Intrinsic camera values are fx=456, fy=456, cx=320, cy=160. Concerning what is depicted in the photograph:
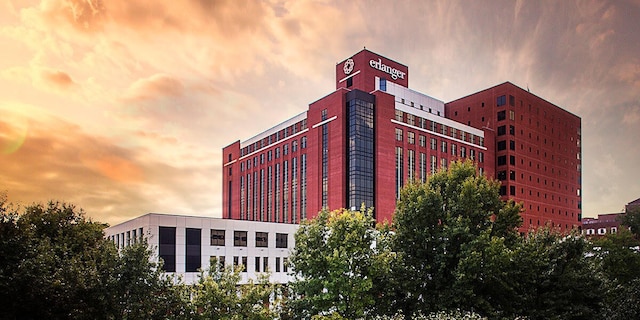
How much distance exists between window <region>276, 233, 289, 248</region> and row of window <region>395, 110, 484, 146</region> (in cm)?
3554

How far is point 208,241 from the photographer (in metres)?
47.3

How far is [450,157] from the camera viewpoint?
89000mm

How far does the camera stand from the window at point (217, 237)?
47.7 m

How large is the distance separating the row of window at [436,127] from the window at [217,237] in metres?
42.6

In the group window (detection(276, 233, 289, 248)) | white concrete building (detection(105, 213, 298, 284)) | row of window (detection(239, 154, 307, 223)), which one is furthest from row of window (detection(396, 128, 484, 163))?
window (detection(276, 233, 289, 248))

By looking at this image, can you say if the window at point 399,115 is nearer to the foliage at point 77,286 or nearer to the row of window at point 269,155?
the row of window at point 269,155

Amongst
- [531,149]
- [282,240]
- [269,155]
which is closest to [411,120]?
[269,155]

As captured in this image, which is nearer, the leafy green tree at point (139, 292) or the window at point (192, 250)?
the leafy green tree at point (139, 292)

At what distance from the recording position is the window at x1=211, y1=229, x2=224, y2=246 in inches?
1877

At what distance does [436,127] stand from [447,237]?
61.2m

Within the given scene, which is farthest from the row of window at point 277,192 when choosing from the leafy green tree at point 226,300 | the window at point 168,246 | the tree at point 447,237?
the leafy green tree at point 226,300

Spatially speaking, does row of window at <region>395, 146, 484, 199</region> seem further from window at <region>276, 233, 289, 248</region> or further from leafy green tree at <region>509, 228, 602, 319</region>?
leafy green tree at <region>509, 228, 602, 319</region>

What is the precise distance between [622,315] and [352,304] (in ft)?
50.9

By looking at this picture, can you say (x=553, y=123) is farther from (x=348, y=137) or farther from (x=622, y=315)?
(x=622, y=315)
